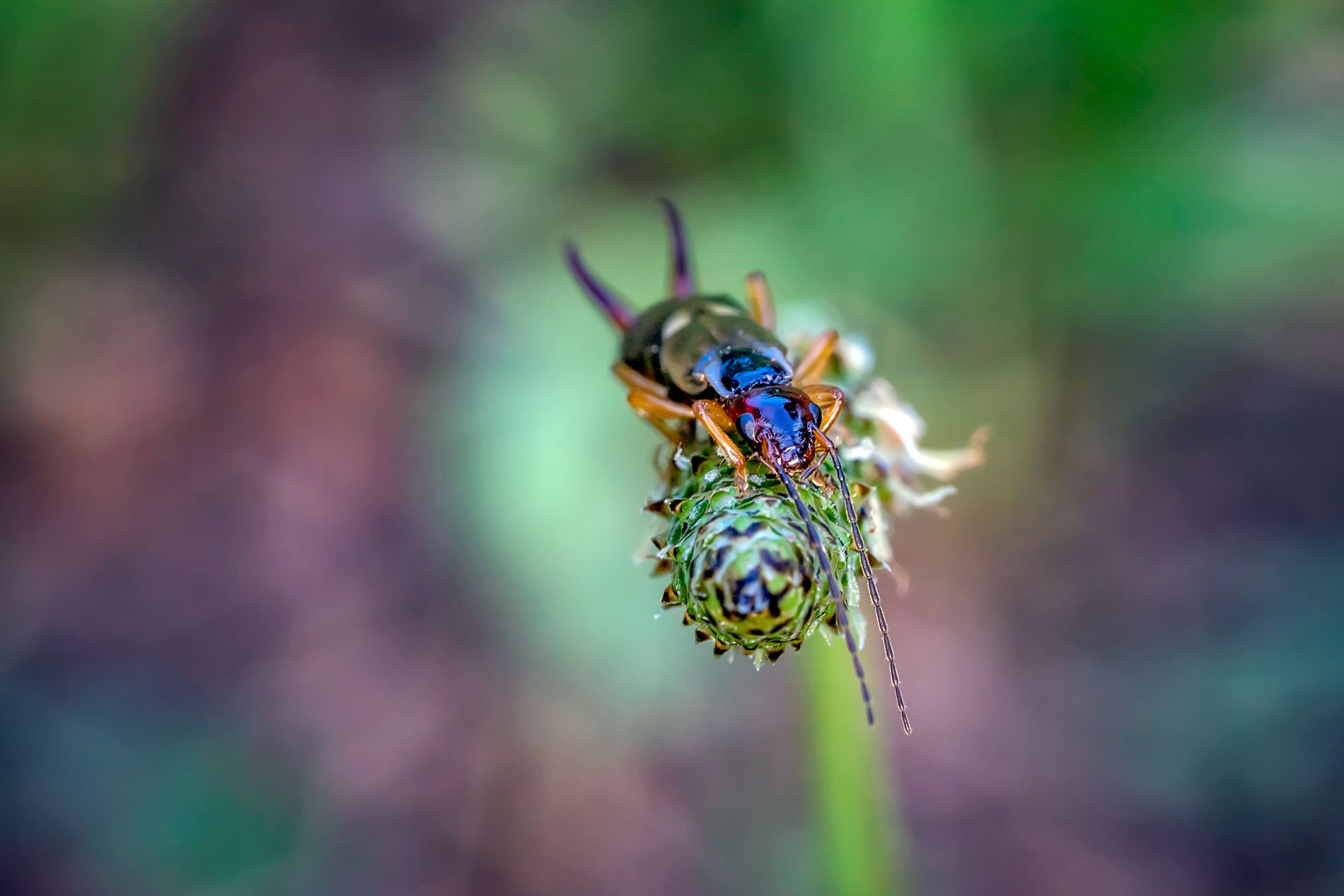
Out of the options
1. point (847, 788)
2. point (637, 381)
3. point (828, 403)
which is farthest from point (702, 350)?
point (847, 788)

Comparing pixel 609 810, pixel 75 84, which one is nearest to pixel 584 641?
pixel 609 810

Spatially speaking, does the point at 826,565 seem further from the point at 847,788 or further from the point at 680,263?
the point at 847,788

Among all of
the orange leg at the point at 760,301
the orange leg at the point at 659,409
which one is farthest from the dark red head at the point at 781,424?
the orange leg at the point at 760,301

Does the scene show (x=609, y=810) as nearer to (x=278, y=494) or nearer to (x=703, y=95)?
(x=278, y=494)

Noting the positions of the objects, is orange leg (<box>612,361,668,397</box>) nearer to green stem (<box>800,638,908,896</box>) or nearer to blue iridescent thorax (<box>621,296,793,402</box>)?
blue iridescent thorax (<box>621,296,793,402</box>)

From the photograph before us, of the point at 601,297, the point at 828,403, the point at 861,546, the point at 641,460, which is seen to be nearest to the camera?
the point at 861,546

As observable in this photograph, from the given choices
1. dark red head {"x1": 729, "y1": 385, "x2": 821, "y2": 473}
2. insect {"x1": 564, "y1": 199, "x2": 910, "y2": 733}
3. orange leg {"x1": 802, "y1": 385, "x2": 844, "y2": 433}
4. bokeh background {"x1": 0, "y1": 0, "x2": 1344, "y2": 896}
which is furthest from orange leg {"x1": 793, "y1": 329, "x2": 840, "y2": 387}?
bokeh background {"x1": 0, "y1": 0, "x2": 1344, "y2": 896}
